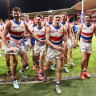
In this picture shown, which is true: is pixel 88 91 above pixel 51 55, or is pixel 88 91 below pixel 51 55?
below

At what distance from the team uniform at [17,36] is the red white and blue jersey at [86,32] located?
1763 millimetres

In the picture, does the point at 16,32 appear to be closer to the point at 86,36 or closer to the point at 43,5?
the point at 86,36

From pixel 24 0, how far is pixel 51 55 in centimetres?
3114

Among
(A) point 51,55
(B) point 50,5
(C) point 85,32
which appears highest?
(B) point 50,5

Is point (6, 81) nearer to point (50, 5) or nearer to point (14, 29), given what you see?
point (14, 29)

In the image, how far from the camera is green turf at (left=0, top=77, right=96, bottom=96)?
3.28 m

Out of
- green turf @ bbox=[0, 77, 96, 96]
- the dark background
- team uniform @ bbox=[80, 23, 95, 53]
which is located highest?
the dark background

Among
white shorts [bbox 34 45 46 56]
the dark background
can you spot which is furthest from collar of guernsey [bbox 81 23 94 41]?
the dark background

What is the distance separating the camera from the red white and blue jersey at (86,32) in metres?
3.86

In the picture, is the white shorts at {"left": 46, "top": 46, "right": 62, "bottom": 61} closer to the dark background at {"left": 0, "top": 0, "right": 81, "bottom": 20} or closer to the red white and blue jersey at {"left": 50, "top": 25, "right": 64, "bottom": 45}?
the red white and blue jersey at {"left": 50, "top": 25, "right": 64, "bottom": 45}

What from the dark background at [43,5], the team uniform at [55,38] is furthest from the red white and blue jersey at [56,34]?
the dark background at [43,5]

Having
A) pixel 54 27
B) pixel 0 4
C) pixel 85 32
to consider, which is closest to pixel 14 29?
pixel 54 27

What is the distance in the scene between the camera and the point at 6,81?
160 inches

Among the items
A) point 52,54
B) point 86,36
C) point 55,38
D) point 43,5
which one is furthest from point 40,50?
point 43,5
